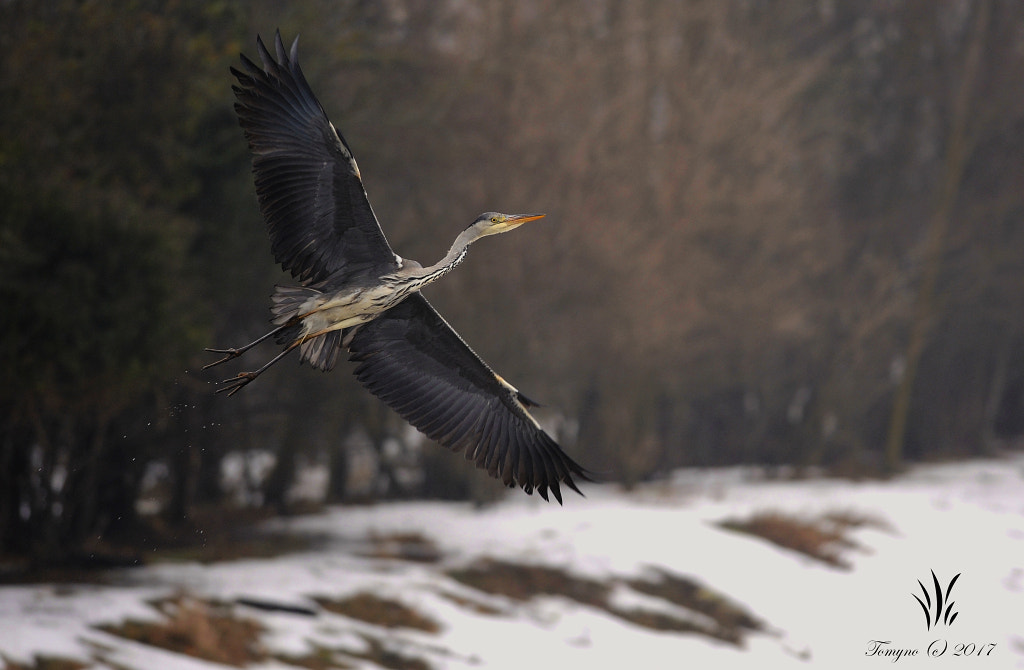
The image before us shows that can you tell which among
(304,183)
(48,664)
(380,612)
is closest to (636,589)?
(380,612)

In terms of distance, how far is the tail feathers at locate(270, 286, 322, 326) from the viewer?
5398 millimetres

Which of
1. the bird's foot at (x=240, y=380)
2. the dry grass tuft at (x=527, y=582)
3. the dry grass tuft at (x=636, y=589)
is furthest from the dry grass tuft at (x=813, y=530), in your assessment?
the bird's foot at (x=240, y=380)

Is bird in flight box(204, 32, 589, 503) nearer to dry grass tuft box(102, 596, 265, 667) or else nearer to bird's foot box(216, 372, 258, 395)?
bird's foot box(216, 372, 258, 395)

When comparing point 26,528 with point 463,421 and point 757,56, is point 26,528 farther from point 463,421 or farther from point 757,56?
point 757,56

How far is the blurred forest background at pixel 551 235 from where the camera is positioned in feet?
31.1

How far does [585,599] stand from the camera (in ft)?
39.6

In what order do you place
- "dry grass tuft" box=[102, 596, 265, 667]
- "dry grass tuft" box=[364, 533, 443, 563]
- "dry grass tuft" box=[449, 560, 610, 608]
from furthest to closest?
"dry grass tuft" box=[364, 533, 443, 563] < "dry grass tuft" box=[449, 560, 610, 608] < "dry grass tuft" box=[102, 596, 265, 667]

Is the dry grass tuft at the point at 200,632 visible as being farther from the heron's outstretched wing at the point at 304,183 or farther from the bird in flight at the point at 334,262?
the heron's outstretched wing at the point at 304,183

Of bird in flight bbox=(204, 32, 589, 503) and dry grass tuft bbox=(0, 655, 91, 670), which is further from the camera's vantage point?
dry grass tuft bbox=(0, 655, 91, 670)

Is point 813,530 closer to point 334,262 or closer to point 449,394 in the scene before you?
point 449,394

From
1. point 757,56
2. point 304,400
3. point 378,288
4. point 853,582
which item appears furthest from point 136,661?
point 757,56

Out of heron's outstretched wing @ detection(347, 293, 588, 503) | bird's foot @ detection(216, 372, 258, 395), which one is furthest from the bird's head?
bird's foot @ detection(216, 372, 258, 395)

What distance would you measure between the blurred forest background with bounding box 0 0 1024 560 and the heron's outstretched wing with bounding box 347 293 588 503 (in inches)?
143

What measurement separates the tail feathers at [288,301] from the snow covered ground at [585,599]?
147 inches
